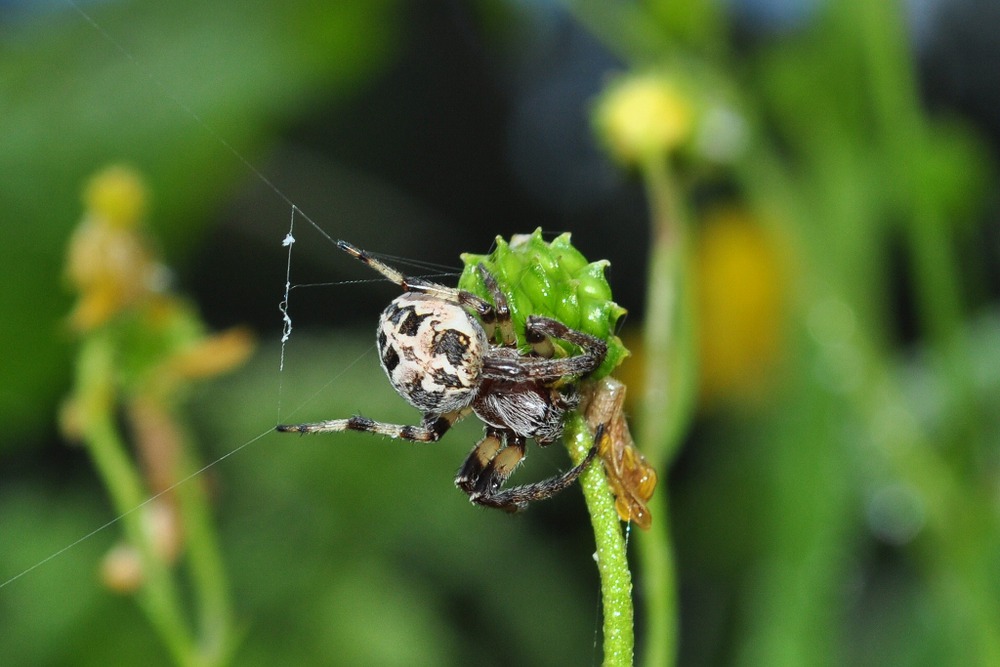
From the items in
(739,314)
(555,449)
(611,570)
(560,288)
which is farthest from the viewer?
(739,314)

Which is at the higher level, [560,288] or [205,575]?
[560,288]

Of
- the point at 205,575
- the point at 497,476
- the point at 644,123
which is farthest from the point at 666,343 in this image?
the point at 205,575

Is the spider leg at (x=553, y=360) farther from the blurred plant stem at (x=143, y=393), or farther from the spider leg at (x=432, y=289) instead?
the blurred plant stem at (x=143, y=393)

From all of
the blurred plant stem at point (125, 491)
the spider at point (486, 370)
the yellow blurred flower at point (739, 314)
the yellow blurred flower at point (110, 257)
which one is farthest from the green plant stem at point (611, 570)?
the yellow blurred flower at point (739, 314)

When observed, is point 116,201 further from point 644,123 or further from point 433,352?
point 644,123

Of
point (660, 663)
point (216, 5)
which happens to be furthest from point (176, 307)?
point (216, 5)

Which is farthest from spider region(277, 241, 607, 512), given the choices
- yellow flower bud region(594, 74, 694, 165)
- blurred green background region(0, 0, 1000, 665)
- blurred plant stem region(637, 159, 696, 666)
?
yellow flower bud region(594, 74, 694, 165)
